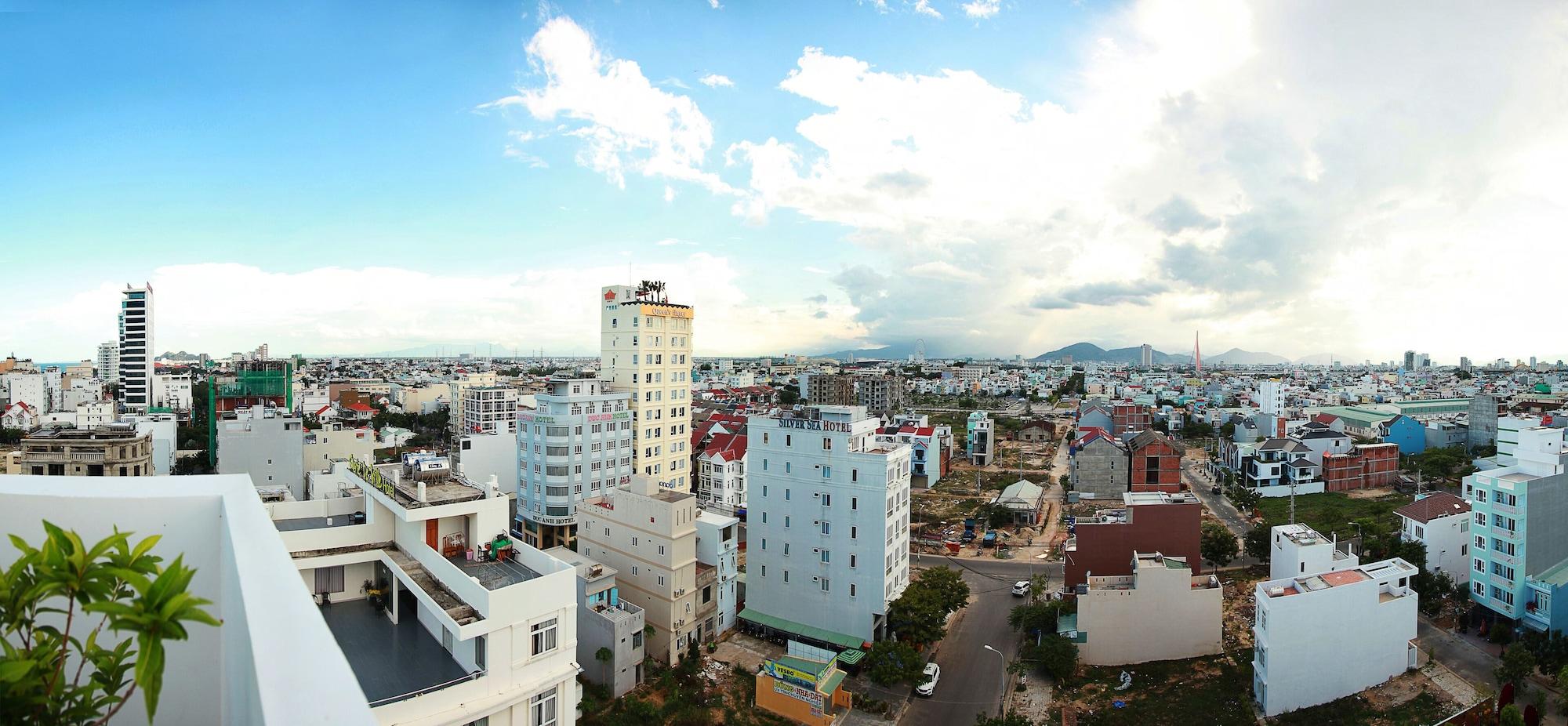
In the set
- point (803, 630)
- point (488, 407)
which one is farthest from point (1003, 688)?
point (488, 407)

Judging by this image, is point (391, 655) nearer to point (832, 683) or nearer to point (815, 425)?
point (832, 683)

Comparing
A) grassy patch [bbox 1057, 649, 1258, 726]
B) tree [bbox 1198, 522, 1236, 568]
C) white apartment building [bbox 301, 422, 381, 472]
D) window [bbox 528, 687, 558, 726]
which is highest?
white apartment building [bbox 301, 422, 381, 472]

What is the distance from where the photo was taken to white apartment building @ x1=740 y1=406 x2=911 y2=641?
13.9 m

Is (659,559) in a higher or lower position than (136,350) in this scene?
lower

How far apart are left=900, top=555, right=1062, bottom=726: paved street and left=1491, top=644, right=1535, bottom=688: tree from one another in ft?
25.2

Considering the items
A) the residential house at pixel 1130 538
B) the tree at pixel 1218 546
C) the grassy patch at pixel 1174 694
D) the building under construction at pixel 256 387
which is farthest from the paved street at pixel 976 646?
the building under construction at pixel 256 387

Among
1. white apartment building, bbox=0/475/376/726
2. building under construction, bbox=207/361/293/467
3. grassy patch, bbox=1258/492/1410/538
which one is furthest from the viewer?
building under construction, bbox=207/361/293/467

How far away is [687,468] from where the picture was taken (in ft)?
81.6

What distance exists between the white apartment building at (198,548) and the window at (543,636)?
5250 millimetres

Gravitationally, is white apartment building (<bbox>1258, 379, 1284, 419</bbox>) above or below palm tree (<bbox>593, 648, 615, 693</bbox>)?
above

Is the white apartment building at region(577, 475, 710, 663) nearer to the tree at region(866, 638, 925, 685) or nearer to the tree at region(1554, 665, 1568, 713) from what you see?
the tree at region(866, 638, 925, 685)

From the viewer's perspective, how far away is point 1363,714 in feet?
37.0

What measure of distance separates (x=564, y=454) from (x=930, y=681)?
39.2 feet

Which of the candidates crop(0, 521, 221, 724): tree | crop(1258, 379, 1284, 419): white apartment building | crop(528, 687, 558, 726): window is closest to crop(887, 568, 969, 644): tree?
crop(528, 687, 558, 726): window
